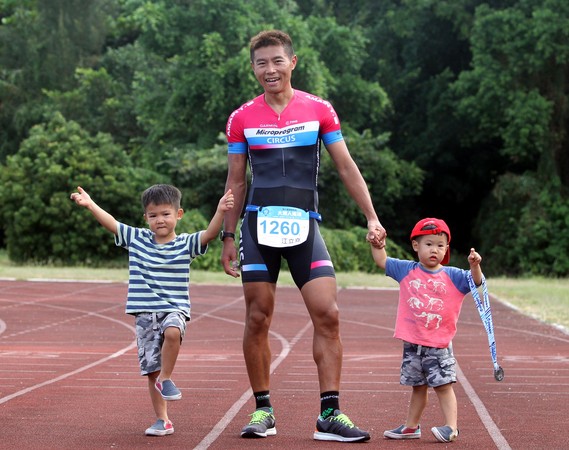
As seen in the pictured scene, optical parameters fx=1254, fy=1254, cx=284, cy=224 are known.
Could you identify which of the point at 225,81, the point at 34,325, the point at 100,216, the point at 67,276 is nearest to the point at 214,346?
the point at 34,325

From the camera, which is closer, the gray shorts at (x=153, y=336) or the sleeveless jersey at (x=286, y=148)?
the sleeveless jersey at (x=286, y=148)

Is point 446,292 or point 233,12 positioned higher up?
point 233,12

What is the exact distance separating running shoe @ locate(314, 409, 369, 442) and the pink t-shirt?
583 mm

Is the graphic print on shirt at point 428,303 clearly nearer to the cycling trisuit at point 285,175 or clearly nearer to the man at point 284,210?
the man at point 284,210

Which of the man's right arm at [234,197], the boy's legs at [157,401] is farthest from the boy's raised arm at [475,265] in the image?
the boy's legs at [157,401]

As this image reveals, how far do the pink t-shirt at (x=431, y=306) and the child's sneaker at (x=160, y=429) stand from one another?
141cm

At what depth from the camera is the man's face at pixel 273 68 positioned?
7.11 m

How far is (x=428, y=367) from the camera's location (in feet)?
22.9

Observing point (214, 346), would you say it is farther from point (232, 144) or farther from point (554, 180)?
point (554, 180)

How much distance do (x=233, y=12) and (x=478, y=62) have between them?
8935 mm

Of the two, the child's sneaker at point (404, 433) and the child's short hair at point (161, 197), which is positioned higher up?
the child's short hair at point (161, 197)

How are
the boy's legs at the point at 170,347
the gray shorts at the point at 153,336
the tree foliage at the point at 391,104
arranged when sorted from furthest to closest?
the tree foliage at the point at 391,104 < the gray shorts at the point at 153,336 < the boy's legs at the point at 170,347

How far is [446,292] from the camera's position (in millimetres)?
7020

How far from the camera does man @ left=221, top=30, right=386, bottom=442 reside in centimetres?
702
